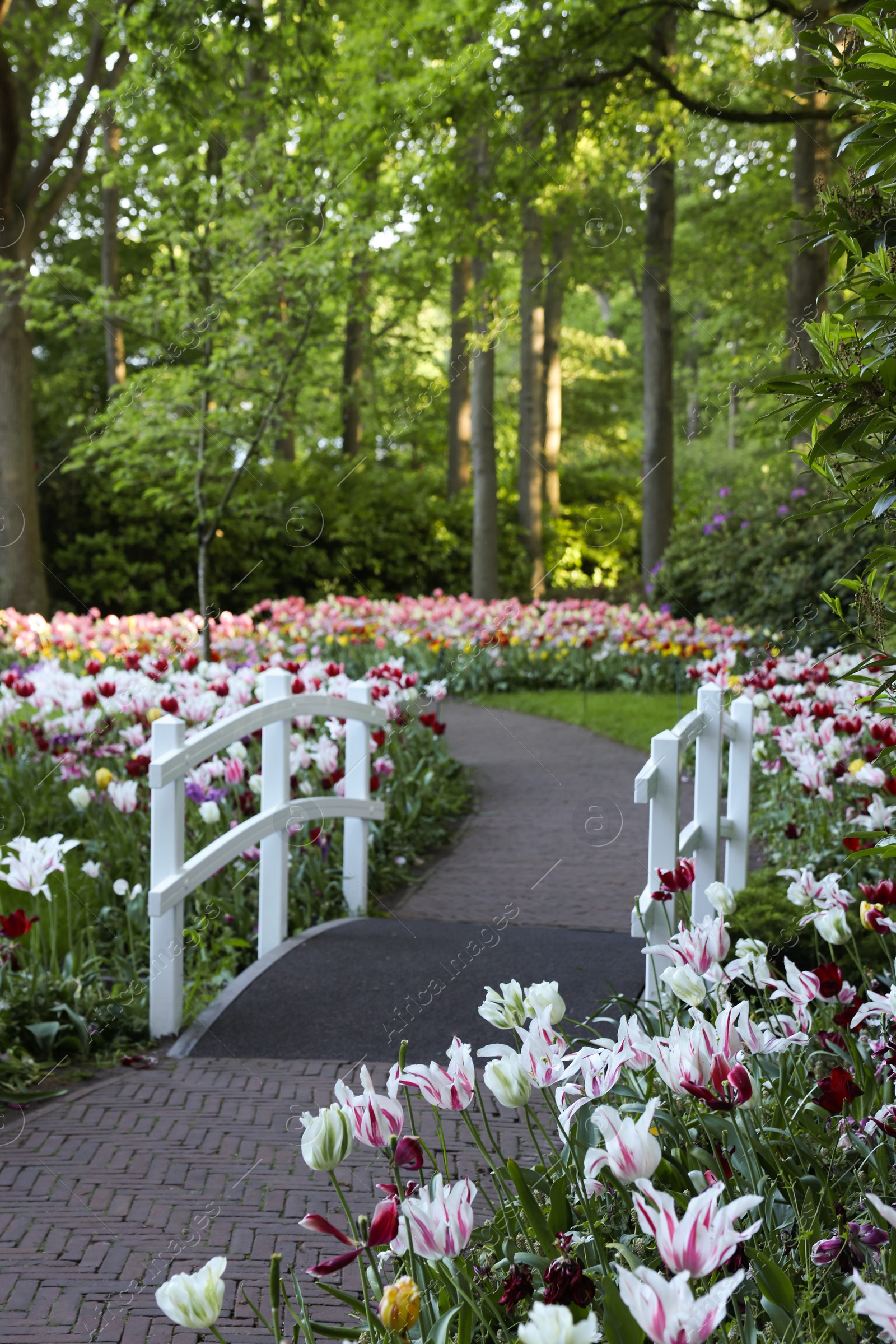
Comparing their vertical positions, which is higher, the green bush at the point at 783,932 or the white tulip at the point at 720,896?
the white tulip at the point at 720,896

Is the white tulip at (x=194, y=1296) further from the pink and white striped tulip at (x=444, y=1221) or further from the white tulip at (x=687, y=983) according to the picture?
the white tulip at (x=687, y=983)

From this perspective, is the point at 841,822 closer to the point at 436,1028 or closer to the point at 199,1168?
the point at 436,1028

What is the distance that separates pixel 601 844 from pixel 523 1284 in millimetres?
5052

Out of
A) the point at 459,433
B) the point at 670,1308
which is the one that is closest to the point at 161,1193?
the point at 670,1308

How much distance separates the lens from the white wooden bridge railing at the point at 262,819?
401 cm

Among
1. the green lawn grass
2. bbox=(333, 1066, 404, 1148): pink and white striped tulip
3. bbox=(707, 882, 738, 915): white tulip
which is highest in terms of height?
bbox=(707, 882, 738, 915): white tulip

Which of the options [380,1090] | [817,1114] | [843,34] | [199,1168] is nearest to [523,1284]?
[817,1114]

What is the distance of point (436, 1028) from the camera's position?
3764mm

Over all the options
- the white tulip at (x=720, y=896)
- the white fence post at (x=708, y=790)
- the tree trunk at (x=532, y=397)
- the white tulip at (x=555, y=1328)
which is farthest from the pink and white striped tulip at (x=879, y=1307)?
the tree trunk at (x=532, y=397)

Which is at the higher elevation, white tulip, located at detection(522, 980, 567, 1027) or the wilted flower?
white tulip, located at detection(522, 980, 567, 1027)

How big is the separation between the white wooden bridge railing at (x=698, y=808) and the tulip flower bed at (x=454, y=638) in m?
4.98

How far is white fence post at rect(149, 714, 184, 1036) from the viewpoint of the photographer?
3.97 meters

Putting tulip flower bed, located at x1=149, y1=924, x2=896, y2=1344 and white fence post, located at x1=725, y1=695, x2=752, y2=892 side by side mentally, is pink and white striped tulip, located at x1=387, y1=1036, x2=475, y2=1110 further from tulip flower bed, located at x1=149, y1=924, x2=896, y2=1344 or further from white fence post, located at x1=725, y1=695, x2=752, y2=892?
white fence post, located at x1=725, y1=695, x2=752, y2=892

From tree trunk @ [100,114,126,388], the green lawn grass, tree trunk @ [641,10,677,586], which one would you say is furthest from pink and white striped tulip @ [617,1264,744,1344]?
tree trunk @ [100,114,126,388]
